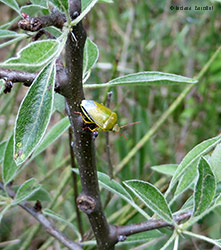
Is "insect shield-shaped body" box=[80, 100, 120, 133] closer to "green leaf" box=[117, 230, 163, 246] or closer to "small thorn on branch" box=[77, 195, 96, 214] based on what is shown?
"small thorn on branch" box=[77, 195, 96, 214]

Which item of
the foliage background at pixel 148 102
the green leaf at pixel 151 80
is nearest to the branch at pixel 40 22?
the green leaf at pixel 151 80

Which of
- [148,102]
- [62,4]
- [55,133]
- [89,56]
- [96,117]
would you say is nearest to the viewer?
[62,4]

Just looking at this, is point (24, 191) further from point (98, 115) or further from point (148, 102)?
point (148, 102)

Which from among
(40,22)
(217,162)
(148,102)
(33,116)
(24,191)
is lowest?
(148,102)

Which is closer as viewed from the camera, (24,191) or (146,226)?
(146,226)

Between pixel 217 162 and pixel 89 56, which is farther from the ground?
pixel 89 56

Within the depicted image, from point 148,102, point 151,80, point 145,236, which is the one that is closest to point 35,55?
point 151,80
